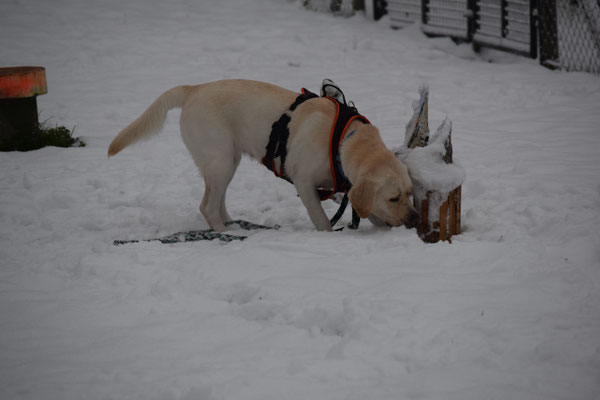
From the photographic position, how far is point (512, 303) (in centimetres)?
264

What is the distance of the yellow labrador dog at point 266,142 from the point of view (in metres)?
3.64

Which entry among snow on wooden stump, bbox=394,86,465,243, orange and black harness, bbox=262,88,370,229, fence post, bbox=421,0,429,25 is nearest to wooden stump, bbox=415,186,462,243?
snow on wooden stump, bbox=394,86,465,243

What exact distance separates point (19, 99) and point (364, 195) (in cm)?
382

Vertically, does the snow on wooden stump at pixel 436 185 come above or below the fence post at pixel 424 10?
below

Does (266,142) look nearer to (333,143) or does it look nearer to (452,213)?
(333,143)

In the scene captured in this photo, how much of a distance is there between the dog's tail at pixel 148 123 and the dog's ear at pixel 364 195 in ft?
5.32

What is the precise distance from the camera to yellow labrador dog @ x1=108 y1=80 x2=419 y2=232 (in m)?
3.64

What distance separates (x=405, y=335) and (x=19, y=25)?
976cm

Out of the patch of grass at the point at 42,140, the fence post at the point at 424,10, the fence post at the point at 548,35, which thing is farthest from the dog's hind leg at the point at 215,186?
the fence post at the point at 424,10

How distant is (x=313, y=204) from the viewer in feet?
12.9

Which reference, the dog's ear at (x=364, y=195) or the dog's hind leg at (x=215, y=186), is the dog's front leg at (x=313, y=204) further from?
the dog's hind leg at (x=215, y=186)

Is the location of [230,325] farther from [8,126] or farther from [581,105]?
[581,105]

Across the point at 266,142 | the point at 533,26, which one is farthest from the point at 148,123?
the point at 533,26

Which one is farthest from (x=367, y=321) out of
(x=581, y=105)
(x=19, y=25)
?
(x=19, y=25)
